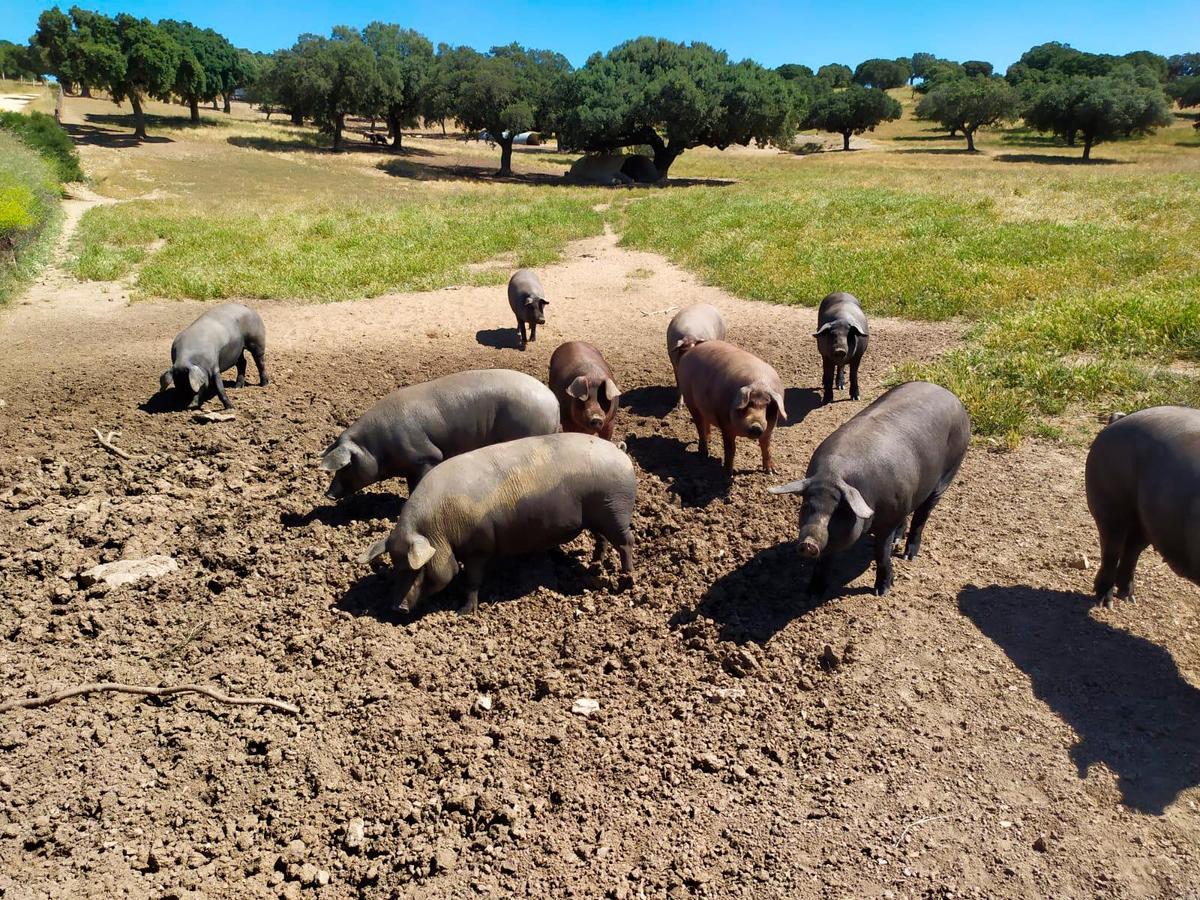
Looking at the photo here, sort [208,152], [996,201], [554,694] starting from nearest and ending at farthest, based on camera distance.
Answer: [554,694] < [996,201] < [208,152]

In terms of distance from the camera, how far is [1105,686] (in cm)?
466

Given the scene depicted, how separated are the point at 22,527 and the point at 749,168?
50082mm

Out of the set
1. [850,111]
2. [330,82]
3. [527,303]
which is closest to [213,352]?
[527,303]

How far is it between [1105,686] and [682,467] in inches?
164

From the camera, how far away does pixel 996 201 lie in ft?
Answer: 78.9

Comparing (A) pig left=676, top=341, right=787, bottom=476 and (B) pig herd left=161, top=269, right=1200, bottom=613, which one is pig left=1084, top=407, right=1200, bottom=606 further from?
(A) pig left=676, top=341, right=787, bottom=476

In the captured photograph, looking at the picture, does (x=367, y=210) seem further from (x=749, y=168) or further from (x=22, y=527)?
(x=749, y=168)

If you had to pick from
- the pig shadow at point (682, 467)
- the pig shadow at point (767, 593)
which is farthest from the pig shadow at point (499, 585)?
the pig shadow at point (682, 467)

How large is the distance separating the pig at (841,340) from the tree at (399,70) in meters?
48.3

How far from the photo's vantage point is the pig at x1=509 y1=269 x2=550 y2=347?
11891mm

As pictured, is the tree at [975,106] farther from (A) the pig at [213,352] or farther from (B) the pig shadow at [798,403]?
(A) the pig at [213,352]

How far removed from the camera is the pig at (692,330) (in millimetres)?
9181

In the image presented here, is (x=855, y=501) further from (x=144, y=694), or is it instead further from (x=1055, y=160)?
(x=1055, y=160)

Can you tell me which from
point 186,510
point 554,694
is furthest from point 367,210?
point 554,694
